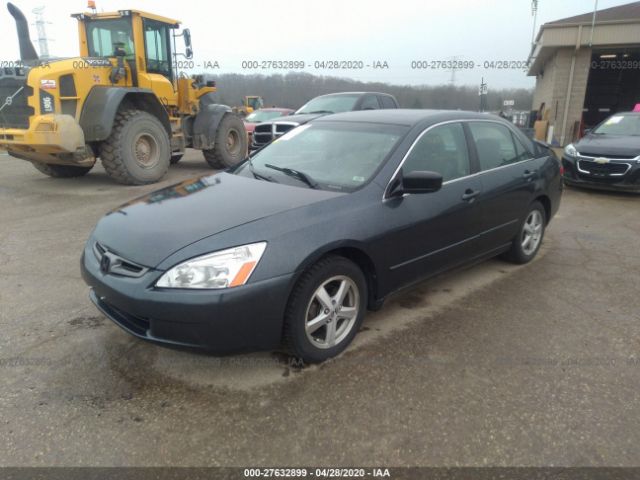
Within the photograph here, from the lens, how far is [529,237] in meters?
4.59

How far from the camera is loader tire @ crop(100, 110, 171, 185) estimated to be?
8.09 m

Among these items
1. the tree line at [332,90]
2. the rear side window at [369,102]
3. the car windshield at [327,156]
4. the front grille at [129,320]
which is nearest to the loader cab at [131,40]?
the rear side window at [369,102]

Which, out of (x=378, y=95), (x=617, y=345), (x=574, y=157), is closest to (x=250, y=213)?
(x=617, y=345)

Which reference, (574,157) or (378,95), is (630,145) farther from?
(378,95)

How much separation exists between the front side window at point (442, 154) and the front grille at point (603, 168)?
5.52 metres

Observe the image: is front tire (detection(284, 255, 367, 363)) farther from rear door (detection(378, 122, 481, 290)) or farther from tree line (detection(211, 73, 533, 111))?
tree line (detection(211, 73, 533, 111))

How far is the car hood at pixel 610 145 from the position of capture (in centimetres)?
773

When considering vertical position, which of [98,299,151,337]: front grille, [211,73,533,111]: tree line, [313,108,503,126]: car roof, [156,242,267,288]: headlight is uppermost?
[211,73,533,111]: tree line

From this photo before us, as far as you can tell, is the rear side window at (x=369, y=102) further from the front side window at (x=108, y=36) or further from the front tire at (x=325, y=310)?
the front tire at (x=325, y=310)

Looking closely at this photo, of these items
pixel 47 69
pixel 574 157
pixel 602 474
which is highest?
pixel 47 69

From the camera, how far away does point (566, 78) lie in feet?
53.8

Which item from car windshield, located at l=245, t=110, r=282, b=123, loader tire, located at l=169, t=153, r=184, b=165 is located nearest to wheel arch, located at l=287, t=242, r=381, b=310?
loader tire, located at l=169, t=153, r=184, b=165

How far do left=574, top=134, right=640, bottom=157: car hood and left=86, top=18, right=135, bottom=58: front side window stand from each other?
339 inches

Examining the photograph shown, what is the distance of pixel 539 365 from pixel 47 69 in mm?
8363
